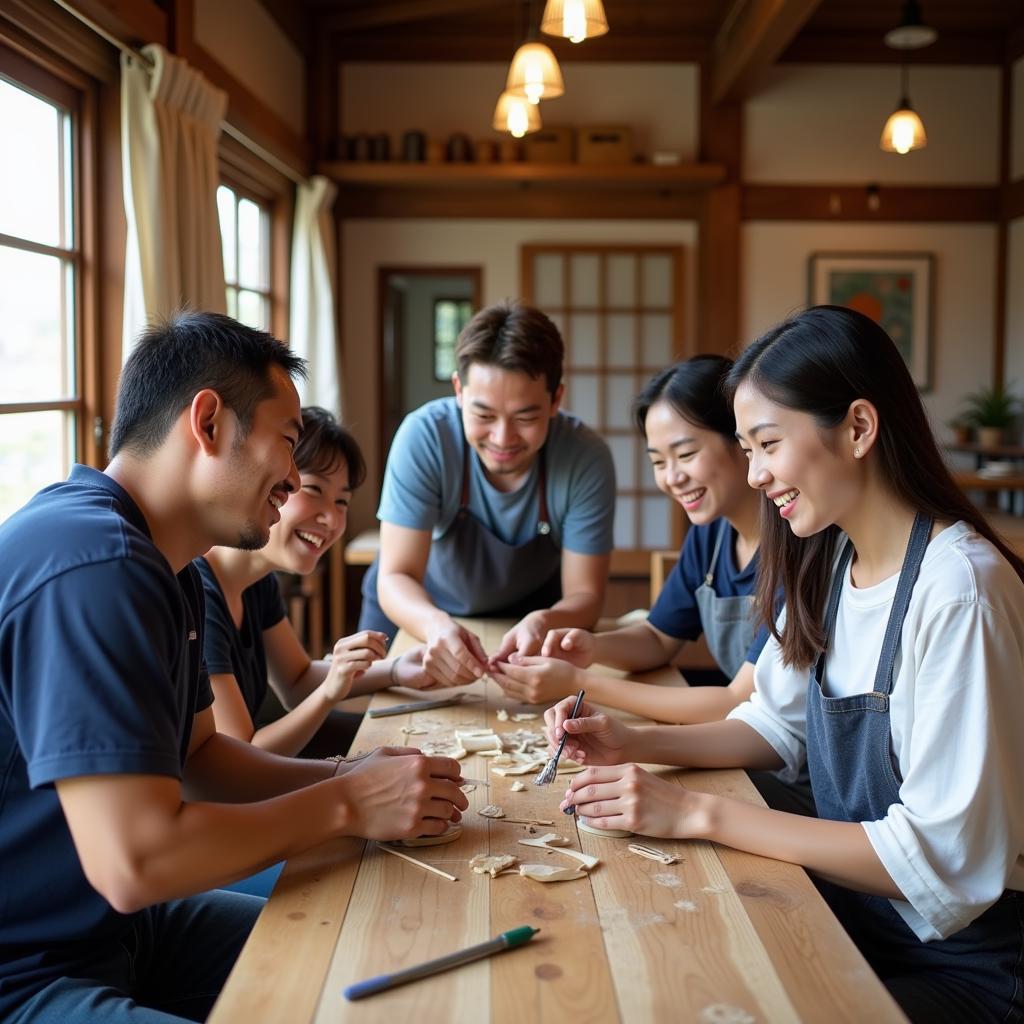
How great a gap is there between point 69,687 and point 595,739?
0.81 m

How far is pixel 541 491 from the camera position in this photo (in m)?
2.75

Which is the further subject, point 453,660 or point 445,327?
point 445,327

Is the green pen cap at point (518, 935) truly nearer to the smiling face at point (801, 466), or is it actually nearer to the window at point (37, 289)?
the smiling face at point (801, 466)

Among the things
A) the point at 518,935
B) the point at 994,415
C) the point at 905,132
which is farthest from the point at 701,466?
the point at 994,415

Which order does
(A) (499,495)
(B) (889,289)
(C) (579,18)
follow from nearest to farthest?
(A) (499,495), (C) (579,18), (B) (889,289)

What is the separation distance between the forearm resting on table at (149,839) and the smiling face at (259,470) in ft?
1.15

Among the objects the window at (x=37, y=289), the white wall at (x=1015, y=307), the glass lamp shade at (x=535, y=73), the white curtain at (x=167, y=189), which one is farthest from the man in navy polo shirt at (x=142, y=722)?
the white wall at (x=1015, y=307)

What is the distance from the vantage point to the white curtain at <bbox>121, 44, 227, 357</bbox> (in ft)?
11.2

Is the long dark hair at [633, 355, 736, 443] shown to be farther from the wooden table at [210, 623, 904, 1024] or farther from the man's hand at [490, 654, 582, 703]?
the wooden table at [210, 623, 904, 1024]

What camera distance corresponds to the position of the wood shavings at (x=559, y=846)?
129 cm

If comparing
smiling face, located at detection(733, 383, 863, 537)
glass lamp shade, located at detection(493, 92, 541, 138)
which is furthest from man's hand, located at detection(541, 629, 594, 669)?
glass lamp shade, located at detection(493, 92, 541, 138)

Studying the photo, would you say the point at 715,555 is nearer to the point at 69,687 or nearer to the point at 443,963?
the point at 443,963

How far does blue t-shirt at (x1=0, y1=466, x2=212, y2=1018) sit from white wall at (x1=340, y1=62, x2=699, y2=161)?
215 inches

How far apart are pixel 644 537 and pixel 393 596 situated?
408 centimetres
